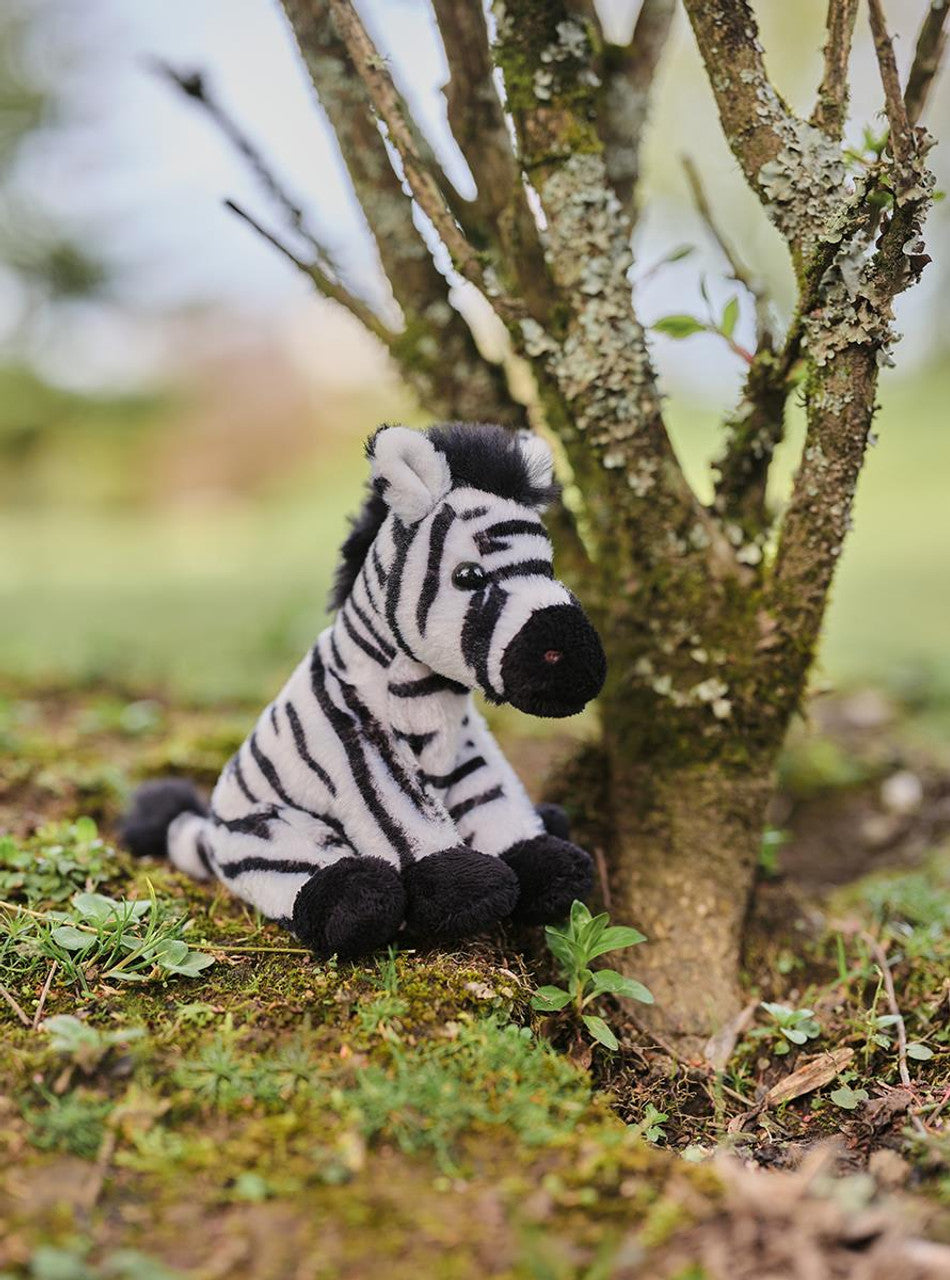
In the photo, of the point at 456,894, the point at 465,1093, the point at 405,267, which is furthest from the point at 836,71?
the point at 465,1093

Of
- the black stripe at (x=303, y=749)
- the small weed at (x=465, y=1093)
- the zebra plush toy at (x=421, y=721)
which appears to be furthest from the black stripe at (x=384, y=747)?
the small weed at (x=465, y=1093)

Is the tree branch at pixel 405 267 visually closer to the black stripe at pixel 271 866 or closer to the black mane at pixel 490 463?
the black mane at pixel 490 463

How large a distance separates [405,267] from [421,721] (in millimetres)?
1187

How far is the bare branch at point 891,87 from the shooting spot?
1.73 meters

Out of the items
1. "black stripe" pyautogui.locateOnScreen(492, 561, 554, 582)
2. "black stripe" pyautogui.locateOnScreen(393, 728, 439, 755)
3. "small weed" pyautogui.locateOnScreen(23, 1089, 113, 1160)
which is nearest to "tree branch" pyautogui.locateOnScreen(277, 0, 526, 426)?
"black stripe" pyautogui.locateOnScreen(492, 561, 554, 582)

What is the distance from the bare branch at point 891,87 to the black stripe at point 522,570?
903mm

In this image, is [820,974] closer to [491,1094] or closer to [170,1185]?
[491,1094]

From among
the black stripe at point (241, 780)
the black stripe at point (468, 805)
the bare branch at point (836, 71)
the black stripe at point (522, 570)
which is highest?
the bare branch at point (836, 71)

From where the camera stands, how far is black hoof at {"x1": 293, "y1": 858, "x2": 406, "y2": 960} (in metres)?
1.86

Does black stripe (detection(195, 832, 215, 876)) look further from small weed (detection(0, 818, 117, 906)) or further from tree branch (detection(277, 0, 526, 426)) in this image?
tree branch (detection(277, 0, 526, 426))

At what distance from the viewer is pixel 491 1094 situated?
1588 millimetres

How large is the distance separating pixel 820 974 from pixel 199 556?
788cm

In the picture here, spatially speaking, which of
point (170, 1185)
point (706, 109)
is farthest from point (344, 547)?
point (706, 109)

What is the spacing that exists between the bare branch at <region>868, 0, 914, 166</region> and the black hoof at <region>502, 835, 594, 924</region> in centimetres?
135
